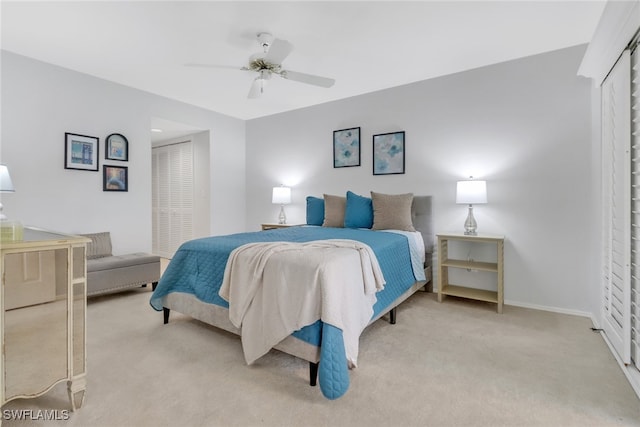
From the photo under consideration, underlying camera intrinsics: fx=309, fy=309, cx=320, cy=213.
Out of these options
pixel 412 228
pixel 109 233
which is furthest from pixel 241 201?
pixel 412 228

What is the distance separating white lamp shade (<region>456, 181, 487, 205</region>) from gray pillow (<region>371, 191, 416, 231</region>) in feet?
1.74

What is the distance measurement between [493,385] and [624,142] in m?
1.69

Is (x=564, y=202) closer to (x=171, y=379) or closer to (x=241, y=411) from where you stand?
(x=241, y=411)

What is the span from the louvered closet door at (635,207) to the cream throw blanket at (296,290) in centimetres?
146

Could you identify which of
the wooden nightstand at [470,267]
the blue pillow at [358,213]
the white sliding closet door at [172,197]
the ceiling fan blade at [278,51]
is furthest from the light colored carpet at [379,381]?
the white sliding closet door at [172,197]

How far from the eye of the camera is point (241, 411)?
4.96ft

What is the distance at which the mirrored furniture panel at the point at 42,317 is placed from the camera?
1.34m

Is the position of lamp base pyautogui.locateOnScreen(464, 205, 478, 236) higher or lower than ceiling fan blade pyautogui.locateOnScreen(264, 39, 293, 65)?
lower

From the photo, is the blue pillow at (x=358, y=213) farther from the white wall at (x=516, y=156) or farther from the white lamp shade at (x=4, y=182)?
the white lamp shade at (x=4, y=182)

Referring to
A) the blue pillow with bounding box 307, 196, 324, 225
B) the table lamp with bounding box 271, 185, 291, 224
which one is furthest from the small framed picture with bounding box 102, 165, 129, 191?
the blue pillow with bounding box 307, 196, 324, 225

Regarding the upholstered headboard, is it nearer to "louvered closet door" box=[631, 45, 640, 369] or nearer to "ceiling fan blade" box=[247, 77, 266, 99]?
"louvered closet door" box=[631, 45, 640, 369]

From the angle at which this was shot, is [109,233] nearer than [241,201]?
Yes

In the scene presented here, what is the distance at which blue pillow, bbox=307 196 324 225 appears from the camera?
4.03 m

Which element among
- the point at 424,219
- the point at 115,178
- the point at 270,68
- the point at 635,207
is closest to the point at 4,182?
the point at 115,178
